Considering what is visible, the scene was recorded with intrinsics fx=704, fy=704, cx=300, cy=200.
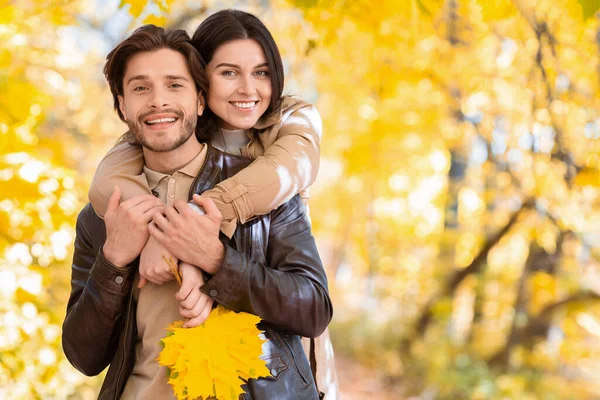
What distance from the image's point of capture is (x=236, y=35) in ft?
6.88

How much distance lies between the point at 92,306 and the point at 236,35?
2.90ft

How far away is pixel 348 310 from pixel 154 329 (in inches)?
400

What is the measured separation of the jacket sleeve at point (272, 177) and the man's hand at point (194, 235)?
0.07 meters

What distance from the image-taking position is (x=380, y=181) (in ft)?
31.4

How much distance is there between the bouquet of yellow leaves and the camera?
1775 millimetres

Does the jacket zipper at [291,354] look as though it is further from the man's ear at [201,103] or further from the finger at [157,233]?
the man's ear at [201,103]

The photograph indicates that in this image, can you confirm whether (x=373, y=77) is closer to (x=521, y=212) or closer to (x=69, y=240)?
(x=521, y=212)

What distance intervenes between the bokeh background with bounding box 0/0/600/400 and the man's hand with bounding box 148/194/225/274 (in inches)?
44.8

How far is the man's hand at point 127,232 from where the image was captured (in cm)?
186

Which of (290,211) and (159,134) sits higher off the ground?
(159,134)

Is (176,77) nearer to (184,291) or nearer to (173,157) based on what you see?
(173,157)

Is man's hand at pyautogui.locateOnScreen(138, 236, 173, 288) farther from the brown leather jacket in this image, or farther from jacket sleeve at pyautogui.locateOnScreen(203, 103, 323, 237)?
jacket sleeve at pyautogui.locateOnScreen(203, 103, 323, 237)

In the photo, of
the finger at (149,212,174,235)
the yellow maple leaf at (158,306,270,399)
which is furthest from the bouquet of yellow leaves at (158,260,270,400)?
the finger at (149,212,174,235)

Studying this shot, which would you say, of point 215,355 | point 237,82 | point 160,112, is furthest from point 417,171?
point 215,355
